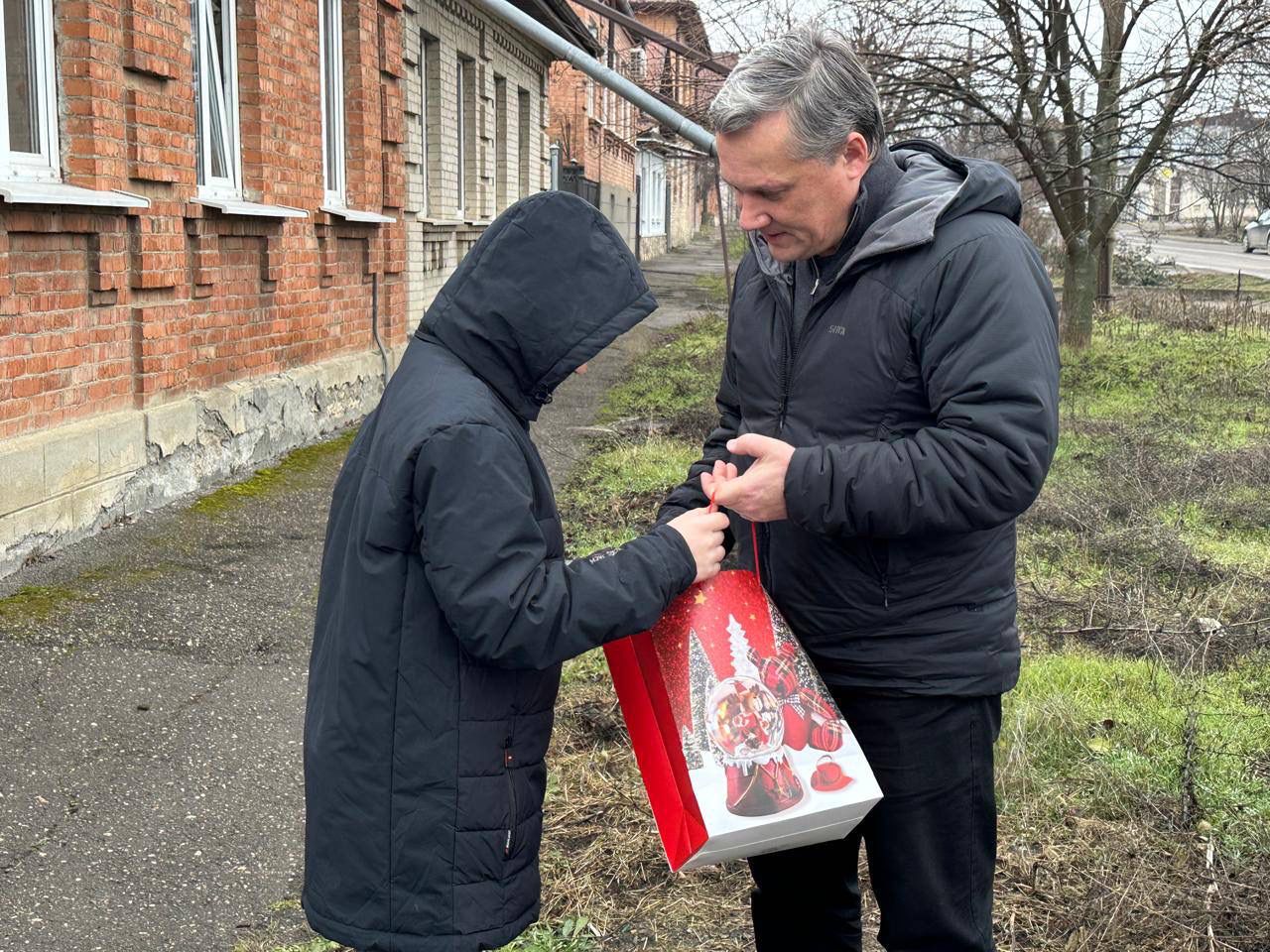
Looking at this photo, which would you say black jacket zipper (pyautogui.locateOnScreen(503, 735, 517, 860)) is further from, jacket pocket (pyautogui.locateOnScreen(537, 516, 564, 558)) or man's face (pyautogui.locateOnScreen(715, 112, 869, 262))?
man's face (pyautogui.locateOnScreen(715, 112, 869, 262))

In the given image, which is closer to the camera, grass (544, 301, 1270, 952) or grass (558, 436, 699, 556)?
grass (544, 301, 1270, 952)

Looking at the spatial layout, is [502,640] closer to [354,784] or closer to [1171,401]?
[354,784]

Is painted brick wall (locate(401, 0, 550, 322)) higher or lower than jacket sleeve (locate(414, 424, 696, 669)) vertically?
higher

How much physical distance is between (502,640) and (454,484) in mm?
235

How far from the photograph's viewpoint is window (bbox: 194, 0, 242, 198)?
688cm

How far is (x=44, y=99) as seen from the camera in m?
5.33

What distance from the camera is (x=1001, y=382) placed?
1914 mm

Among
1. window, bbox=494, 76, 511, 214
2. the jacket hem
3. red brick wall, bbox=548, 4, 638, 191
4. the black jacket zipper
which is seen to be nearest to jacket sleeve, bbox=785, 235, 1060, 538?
the black jacket zipper

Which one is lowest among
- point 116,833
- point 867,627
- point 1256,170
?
point 116,833

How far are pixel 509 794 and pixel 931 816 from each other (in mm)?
714

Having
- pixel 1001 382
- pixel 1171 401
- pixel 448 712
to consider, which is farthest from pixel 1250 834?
pixel 1171 401

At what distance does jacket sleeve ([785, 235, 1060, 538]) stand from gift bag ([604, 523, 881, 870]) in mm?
220

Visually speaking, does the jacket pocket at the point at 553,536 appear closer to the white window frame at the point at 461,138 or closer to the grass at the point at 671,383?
the grass at the point at 671,383

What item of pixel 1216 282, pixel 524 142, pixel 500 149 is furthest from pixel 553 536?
pixel 1216 282
